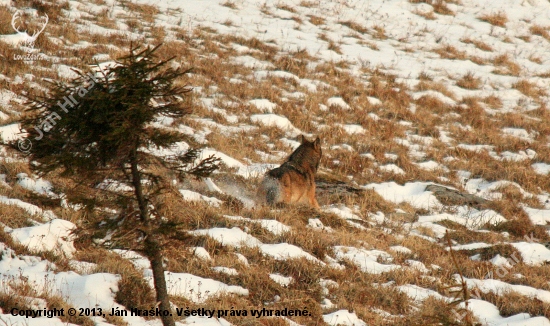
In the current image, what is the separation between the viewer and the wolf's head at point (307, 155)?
10359 millimetres

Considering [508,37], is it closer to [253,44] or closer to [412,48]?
[412,48]

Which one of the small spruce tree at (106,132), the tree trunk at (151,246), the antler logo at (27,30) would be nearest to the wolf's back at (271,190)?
the tree trunk at (151,246)

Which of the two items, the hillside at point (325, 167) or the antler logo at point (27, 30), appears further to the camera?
the antler logo at point (27, 30)

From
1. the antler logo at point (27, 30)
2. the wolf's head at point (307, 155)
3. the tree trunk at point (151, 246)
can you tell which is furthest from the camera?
the antler logo at point (27, 30)

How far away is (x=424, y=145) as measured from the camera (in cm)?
1444

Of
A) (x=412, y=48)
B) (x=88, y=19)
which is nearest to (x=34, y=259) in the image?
(x=88, y=19)

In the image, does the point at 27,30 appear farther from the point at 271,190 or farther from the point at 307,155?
the point at 271,190

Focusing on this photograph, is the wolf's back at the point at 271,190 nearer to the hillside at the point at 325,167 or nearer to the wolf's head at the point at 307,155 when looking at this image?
the hillside at the point at 325,167

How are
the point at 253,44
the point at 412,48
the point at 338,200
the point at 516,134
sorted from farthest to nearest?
1. the point at 412,48
2. the point at 253,44
3. the point at 516,134
4. the point at 338,200

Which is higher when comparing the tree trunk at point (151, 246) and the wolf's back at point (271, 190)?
the tree trunk at point (151, 246)

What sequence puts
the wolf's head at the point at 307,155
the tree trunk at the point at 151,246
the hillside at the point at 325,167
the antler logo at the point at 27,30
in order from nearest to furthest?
the tree trunk at the point at 151,246
the hillside at the point at 325,167
the wolf's head at the point at 307,155
the antler logo at the point at 27,30

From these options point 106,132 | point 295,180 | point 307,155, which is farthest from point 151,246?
point 307,155

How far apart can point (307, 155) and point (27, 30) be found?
893 cm

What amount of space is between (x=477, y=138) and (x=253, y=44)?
7.89m
